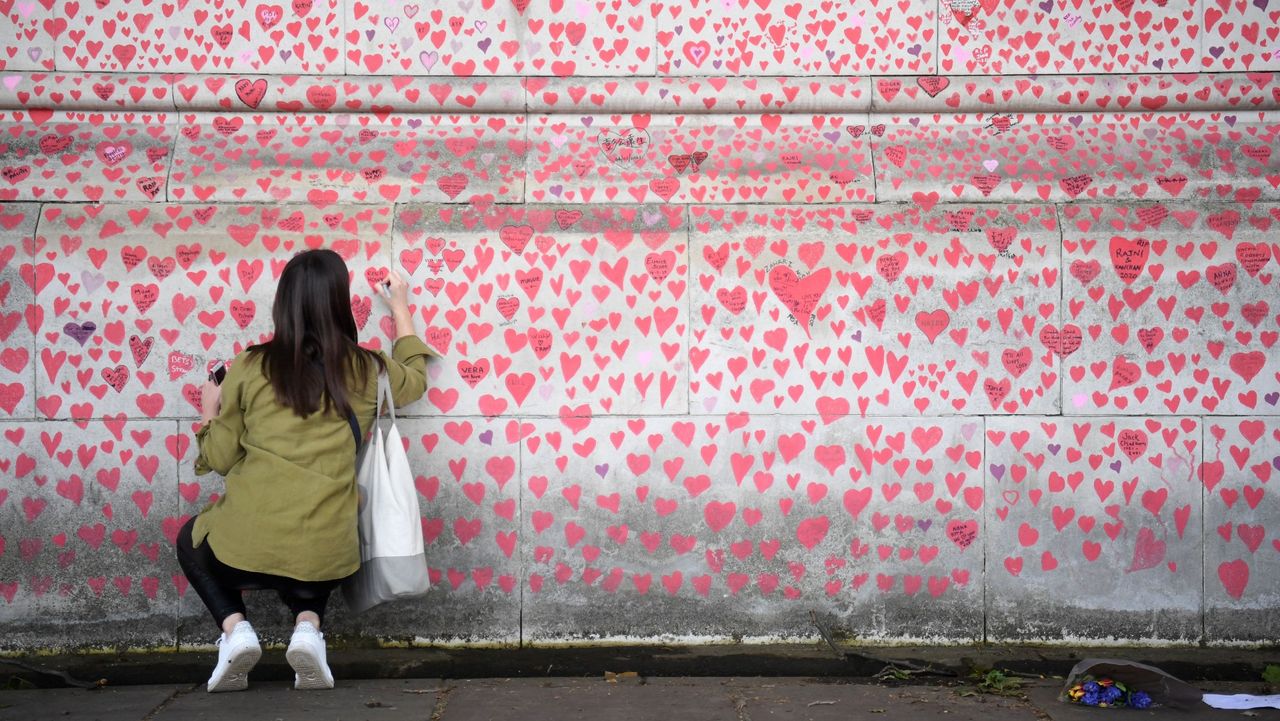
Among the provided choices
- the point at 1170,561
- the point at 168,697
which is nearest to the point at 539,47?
the point at 168,697

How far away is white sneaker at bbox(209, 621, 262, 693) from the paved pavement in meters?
0.10

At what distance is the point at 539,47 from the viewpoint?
16.9ft

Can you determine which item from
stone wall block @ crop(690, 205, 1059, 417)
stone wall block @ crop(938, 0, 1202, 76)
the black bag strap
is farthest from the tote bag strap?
stone wall block @ crop(938, 0, 1202, 76)

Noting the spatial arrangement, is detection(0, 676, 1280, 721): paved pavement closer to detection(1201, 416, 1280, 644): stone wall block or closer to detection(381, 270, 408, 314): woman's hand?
detection(1201, 416, 1280, 644): stone wall block

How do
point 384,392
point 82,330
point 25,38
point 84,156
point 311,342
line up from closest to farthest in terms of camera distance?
point 311,342
point 384,392
point 82,330
point 84,156
point 25,38

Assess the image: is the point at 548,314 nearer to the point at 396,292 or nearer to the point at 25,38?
the point at 396,292

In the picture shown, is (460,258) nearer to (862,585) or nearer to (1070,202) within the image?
(862,585)

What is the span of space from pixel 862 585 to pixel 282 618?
2568 millimetres

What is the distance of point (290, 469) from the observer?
4.12m

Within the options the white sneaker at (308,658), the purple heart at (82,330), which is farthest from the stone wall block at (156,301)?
the white sneaker at (308,658)

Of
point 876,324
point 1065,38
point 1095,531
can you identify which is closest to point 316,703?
point 876,324

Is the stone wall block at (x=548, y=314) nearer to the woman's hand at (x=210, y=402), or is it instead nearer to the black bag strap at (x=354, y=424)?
the black bag strap at (x=354, y=424)

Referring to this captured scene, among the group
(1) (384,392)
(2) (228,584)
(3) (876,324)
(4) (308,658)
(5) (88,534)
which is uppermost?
(3) (876,324)

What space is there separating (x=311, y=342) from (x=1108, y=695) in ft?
11.0
